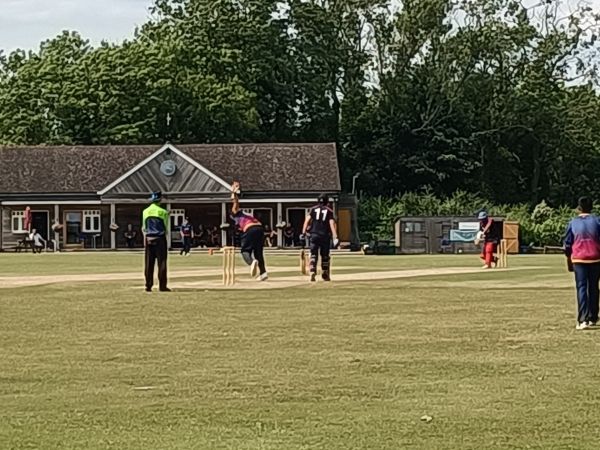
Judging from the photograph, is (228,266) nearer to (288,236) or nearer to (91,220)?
(288,236)

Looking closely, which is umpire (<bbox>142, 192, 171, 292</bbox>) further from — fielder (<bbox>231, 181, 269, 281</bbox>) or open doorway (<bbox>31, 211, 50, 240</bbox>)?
open doorway (<bbox>31, 211, 50, 240</bbox>)

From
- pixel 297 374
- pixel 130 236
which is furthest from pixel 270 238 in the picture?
pixel 297 374

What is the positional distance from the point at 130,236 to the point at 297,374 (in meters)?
58.0

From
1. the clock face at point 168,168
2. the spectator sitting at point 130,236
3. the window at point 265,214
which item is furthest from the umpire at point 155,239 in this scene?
the window at point 265,214

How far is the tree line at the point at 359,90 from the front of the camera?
3179 inches

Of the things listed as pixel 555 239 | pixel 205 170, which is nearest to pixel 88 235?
pixel 205 170

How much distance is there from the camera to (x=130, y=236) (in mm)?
68375

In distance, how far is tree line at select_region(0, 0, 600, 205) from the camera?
80.8 meters

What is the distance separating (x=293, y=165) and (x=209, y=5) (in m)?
19.8

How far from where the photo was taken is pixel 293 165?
71625 millimetres

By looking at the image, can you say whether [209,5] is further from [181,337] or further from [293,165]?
[181,337]

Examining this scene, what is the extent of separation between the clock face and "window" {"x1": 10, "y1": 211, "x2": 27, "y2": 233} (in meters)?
8.13

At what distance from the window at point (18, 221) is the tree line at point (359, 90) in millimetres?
10980

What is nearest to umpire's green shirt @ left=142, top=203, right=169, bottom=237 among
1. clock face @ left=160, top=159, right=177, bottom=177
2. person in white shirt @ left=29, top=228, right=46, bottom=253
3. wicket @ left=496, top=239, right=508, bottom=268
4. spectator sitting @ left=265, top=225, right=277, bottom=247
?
wicket @ left=496, top=239, right=508, bottom=268
